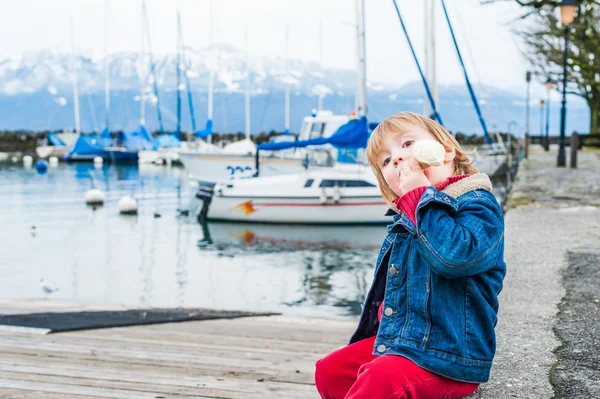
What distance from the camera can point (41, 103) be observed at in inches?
7293

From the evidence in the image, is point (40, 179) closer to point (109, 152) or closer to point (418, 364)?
point (109, 152)

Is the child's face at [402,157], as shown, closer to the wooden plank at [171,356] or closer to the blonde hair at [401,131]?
the blonde hair at [401,131]

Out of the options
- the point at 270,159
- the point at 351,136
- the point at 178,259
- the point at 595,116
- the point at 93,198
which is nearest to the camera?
the point at 178,259

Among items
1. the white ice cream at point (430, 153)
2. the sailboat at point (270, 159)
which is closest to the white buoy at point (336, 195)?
the sailboat at point (270, 159)

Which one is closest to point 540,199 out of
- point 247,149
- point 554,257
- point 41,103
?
point 554,257

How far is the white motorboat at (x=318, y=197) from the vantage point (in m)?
19.2

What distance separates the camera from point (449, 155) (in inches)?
93.2

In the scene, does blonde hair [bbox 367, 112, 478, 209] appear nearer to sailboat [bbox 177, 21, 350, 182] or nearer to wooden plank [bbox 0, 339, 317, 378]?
wooden plank [bbox 0, 339, 317, 378]

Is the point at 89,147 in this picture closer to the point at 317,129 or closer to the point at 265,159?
the point at 265,159

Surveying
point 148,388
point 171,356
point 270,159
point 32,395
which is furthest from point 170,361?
point 270,159

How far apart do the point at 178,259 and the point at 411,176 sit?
43.8ft

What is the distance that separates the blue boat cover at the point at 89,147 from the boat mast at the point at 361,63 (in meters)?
36.4

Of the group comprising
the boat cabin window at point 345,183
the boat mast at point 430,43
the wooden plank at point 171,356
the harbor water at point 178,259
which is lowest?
the harbor water at point 178,259

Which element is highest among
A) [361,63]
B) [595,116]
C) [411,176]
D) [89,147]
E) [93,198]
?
[361,63]
